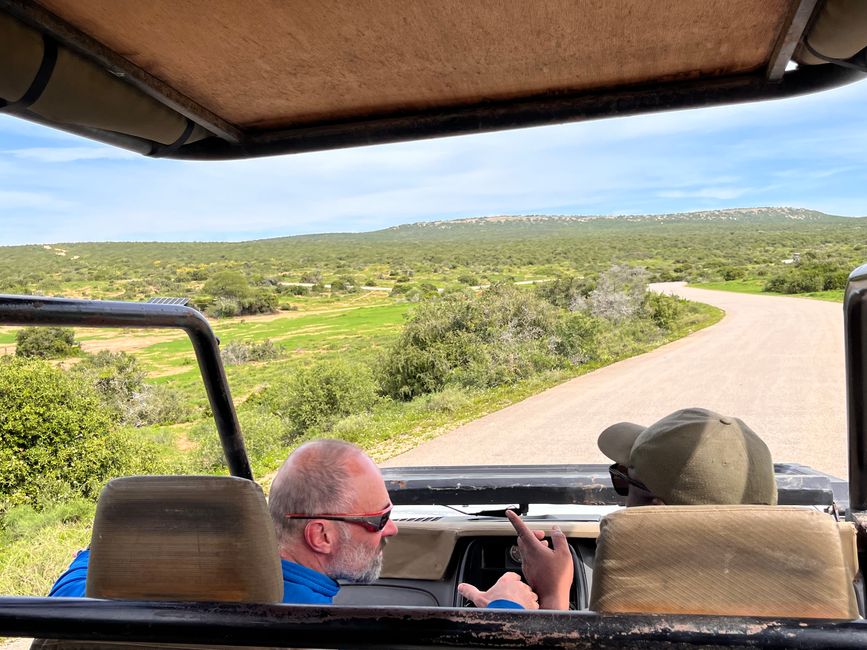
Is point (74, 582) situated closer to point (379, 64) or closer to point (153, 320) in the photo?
point (153, 320)

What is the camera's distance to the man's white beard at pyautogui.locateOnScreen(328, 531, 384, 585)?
180 centimetres

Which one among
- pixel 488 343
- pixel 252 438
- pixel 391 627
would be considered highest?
pixel 391 627

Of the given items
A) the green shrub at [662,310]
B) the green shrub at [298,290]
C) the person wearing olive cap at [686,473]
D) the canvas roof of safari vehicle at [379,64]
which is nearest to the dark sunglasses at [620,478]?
the person wearing olive cap at [686,473]

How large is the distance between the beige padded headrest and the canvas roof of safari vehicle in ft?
2.66

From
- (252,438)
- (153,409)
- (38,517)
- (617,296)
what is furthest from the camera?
(617,296)

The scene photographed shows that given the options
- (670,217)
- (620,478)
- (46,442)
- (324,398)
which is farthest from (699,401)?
(670,217)

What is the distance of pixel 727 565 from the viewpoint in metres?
1.06

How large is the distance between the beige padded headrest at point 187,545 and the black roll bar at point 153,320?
0.33 m

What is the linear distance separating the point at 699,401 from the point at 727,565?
16.0 m

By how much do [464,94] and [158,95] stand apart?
2.54 feet

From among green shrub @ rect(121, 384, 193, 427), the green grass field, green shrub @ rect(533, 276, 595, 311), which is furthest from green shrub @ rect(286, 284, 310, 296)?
green shrub @ rect(121, 384, 193, 427)

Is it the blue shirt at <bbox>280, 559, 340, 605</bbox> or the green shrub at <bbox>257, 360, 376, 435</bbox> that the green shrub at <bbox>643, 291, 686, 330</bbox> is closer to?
the green shrub at <bbox>257, 360, 376, 435</bbox>

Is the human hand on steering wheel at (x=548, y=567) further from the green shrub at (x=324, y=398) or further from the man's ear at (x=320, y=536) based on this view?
the green shrub at (x=324, y=398)

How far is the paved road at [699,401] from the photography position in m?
12.2
